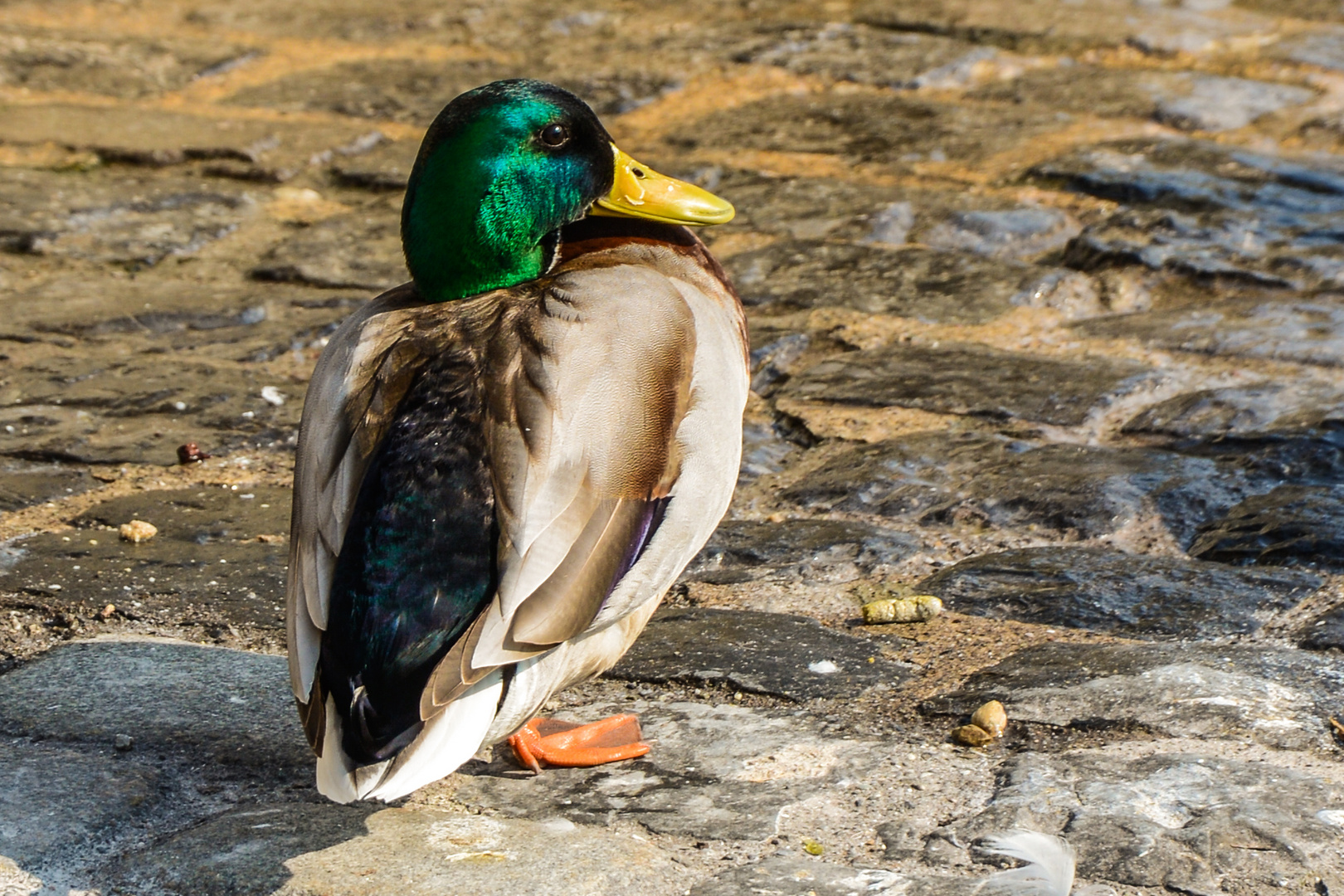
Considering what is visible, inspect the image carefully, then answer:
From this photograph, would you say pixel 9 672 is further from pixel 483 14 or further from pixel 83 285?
pixel 483 14

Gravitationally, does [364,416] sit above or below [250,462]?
above

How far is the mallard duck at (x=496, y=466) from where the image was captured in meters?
1.86

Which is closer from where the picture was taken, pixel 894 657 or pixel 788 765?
pixel 788 765

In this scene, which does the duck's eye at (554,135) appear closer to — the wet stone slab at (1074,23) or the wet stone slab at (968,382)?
the wet stone slab at (968,382)

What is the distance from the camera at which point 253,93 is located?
5.18m

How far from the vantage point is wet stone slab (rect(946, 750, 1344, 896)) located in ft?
5.92

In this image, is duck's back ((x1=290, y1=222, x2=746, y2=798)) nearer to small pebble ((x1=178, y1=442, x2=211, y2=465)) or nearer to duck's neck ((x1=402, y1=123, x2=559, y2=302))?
duck's neck ((x1=402, y1=123, x2=559, y2=302))

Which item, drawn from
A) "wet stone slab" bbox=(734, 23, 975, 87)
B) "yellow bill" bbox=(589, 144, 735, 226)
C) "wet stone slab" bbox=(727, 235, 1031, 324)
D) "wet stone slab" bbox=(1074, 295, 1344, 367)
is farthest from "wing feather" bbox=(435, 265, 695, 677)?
"wet stone slab" bbox=(734, 23, 975, 87)

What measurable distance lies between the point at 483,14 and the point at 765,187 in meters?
2.02

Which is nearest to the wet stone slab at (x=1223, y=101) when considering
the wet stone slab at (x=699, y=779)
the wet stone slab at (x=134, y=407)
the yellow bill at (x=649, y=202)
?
the yellow bill at (x=649, y=202)

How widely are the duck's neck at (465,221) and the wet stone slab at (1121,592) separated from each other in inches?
35.8

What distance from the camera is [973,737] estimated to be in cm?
214

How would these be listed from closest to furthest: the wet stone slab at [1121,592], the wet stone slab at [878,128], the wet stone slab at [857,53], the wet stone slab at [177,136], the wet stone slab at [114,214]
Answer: the wet stone slab at [1121,592] → the wet stone slab at [114,214] → the wet stone slab at [177,136] → the wet stone slab at [878,128] → the wet stone slab at [857,53]

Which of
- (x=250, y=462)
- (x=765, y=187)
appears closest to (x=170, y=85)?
(x=765, y=187)
